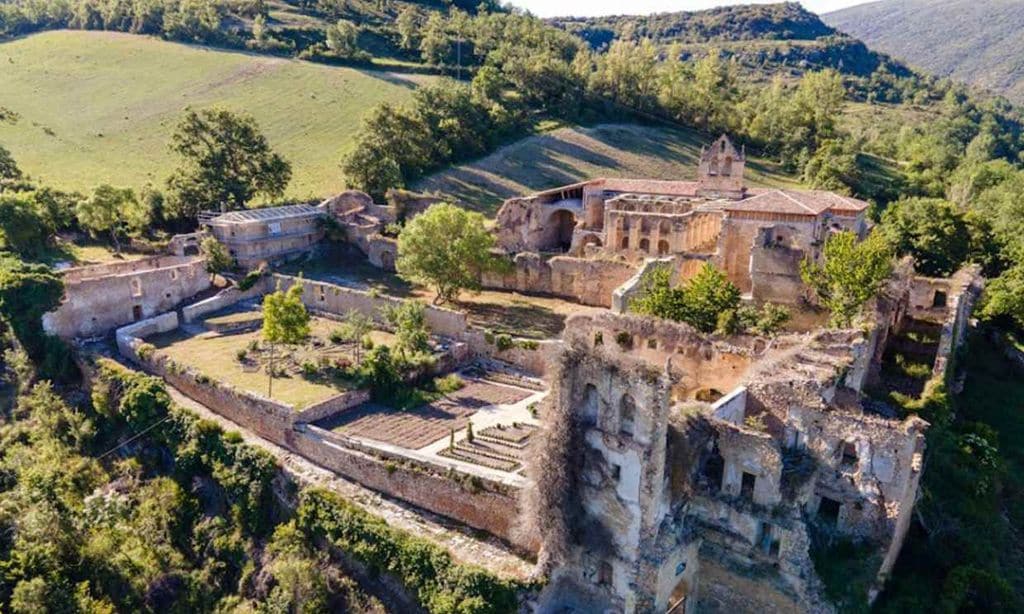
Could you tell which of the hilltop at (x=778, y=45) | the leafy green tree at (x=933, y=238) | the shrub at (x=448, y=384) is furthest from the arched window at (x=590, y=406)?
the hilltop at (x=778, y=45)

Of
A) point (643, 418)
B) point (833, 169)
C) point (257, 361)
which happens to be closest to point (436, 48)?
point (833, 169)

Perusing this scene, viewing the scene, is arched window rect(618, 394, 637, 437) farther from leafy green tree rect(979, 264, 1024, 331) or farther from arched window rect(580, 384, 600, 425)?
leafy green tree rect(979, 264, 1024, 331)

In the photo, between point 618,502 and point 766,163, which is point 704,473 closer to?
point 618,502

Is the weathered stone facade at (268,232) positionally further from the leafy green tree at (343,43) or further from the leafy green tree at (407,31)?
the leafy green tree at (407,31)

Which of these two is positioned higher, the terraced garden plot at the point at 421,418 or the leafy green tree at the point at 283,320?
the leafy green tree at the point at 283,320

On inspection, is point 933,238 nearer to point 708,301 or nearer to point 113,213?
point 708,301

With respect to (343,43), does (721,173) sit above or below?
below

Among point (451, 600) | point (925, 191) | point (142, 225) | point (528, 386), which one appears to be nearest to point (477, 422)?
point (528, 386)
